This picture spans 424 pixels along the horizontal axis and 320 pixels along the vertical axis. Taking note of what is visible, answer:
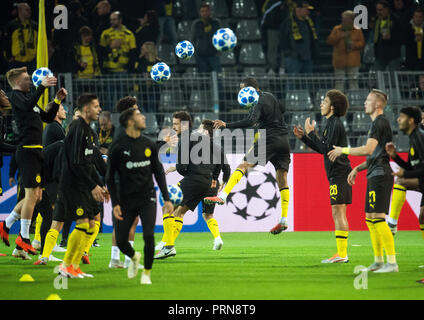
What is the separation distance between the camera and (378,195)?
884 centimetres

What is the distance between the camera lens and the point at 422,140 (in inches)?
323

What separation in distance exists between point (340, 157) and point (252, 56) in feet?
30.6

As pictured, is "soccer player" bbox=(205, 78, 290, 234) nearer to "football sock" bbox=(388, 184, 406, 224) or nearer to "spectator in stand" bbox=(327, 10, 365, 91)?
"football sock" bbox=(388, 184, 406, 224)

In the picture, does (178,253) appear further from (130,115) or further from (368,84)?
(368,84)

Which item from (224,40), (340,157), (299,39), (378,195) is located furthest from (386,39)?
(378,195)

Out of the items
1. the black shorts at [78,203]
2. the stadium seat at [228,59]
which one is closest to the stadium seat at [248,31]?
the stadium seat at [228,59]

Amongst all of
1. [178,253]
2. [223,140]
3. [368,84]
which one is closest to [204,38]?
[223,140]

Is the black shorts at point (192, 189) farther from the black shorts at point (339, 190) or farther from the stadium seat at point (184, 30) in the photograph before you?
the stadium seat at point (184, 30)

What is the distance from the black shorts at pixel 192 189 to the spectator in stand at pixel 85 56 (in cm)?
615

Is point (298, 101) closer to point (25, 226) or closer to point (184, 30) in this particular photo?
point (184, 30)

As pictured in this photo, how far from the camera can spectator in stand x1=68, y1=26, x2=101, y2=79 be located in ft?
54.1

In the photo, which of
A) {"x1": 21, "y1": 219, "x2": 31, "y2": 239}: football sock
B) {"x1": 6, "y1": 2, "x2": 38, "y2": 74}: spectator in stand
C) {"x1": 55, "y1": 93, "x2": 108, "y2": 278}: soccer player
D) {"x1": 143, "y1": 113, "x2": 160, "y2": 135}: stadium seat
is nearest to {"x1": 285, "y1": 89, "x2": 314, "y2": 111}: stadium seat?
{"x1": 143, "y1": 113, "x2": 160, "y2": 135}: stadium seat

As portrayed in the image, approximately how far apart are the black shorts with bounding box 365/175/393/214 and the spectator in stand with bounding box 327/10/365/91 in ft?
27.3

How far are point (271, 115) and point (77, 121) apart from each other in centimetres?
411
